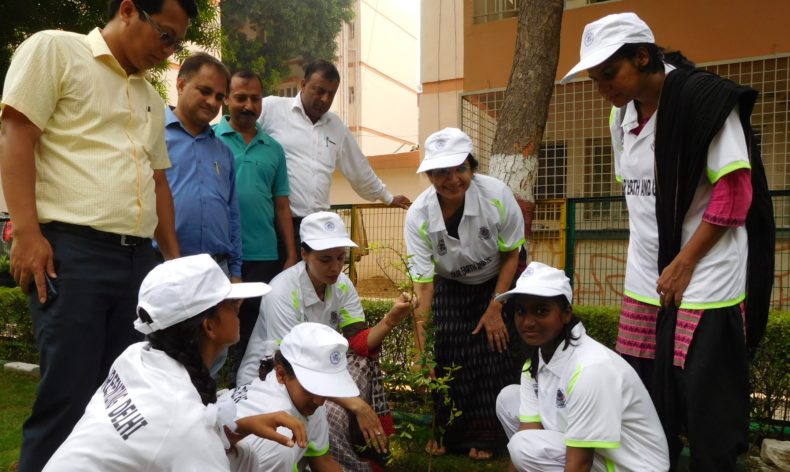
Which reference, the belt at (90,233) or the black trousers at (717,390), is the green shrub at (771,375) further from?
the belt at (90,233)

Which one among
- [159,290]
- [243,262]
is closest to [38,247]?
[159,290]

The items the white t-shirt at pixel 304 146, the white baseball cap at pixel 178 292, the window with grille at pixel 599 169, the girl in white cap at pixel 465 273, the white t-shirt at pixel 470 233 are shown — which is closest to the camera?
the white baseball cap at pixel 178 292

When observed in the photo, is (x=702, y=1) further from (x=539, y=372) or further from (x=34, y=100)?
(x=34, y=100)

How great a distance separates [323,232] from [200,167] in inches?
28.6

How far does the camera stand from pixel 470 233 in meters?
3.80

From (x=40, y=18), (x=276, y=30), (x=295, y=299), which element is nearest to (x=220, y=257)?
(x=295, y=299)

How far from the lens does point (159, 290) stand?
2078mm

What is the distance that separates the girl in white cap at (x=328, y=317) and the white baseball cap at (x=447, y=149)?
1.90ft

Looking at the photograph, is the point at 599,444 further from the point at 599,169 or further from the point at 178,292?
the point at 599,169

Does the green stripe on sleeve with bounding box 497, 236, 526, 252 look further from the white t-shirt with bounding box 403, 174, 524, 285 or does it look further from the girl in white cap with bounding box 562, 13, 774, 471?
the girl in white cap with bounding box 562, 13, 774, 471

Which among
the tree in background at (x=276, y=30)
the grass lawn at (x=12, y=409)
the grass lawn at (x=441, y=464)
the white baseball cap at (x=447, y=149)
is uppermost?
the tree in background at (x=276, y=30)

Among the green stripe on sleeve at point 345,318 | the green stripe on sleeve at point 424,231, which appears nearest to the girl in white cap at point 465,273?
the green stripe on sleeve at point 424,231

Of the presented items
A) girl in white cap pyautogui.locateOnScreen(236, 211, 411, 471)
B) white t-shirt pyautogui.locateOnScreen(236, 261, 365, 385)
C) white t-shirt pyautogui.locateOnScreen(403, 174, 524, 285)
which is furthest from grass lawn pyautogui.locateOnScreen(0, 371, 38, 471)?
white t-shirt pyautogui.locateOnScreen(403, 174, 524, 285)

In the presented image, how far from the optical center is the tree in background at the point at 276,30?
18.6m
